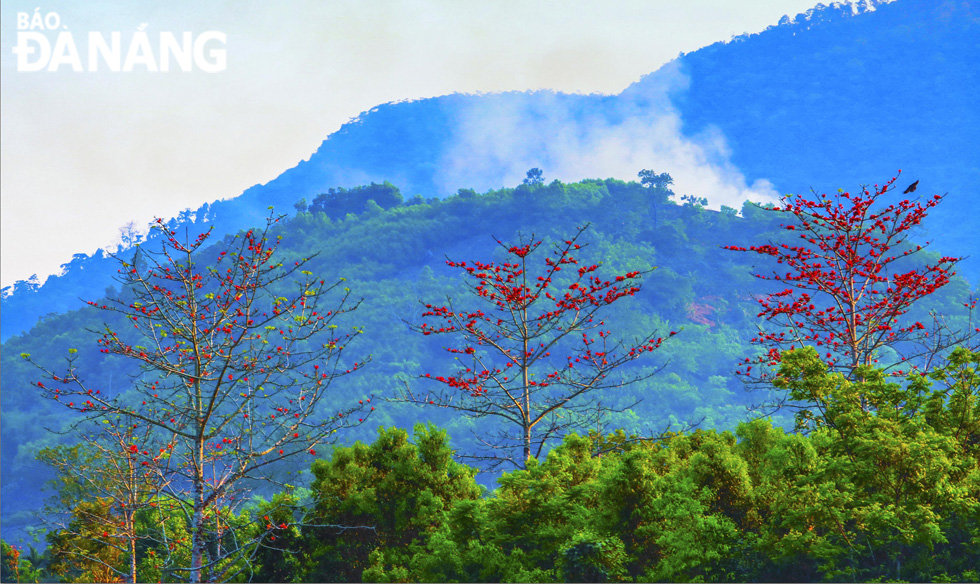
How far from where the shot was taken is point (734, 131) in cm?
15275

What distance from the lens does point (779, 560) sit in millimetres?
6262

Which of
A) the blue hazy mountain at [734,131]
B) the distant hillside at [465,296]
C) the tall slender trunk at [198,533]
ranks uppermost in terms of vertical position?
the blue hazy mountain at [734,131]

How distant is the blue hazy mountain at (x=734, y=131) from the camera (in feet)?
426

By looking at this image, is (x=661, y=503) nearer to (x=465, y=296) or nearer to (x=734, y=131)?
(x=465, y=296)

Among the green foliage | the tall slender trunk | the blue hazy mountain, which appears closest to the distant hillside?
the blue hazy mountain

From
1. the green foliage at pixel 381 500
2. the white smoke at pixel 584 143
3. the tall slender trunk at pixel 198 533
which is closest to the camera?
the tall slender trunk at pixel 198 533

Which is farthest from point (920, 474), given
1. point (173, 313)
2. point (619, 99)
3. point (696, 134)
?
point (619, 99)

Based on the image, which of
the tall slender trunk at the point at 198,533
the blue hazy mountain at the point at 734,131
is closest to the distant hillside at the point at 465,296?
the blue hazy mountain at the point at 734,131

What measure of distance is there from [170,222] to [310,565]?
102392mm

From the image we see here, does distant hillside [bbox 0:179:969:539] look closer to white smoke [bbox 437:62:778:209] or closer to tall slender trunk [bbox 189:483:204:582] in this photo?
tall slender trunk [bbox 189:483:204:582]

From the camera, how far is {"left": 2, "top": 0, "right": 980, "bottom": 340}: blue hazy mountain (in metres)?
130

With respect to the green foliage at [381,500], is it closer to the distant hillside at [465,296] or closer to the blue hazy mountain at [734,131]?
the distant hillside at [465,296]

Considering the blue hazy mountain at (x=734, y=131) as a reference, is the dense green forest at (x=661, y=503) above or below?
below

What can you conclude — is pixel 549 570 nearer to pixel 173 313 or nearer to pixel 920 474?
pixel 920 474
